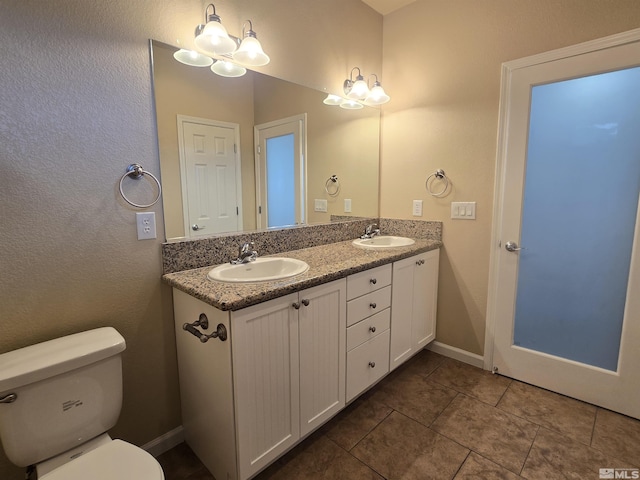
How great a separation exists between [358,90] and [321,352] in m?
1.77

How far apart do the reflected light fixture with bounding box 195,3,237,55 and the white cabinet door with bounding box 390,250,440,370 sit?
1.42 meters

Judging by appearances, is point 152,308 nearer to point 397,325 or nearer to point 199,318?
point 199,318

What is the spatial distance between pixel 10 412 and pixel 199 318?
593mm

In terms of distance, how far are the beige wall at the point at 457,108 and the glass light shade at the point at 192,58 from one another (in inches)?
59.5

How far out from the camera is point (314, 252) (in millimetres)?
1995

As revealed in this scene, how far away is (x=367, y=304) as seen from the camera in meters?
1.74

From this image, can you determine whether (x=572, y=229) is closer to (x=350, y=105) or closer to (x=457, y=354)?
(x=457, y=354)

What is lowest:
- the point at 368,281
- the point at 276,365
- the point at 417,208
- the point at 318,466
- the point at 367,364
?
the point at 318,466

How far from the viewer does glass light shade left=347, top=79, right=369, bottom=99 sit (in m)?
2.24

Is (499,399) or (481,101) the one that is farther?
(481,101)

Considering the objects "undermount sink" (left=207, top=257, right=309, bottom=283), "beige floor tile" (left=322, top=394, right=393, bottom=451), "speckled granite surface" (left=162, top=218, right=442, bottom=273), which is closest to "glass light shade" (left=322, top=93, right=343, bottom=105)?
"speckled granite surface" (left=162, top=218, right=442, bottom=273)

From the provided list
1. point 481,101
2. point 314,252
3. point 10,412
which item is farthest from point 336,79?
point 10,412

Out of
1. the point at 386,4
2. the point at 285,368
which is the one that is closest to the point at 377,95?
the point at 386,4

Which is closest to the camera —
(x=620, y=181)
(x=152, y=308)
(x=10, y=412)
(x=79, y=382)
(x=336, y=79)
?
(x=10, y=412)
